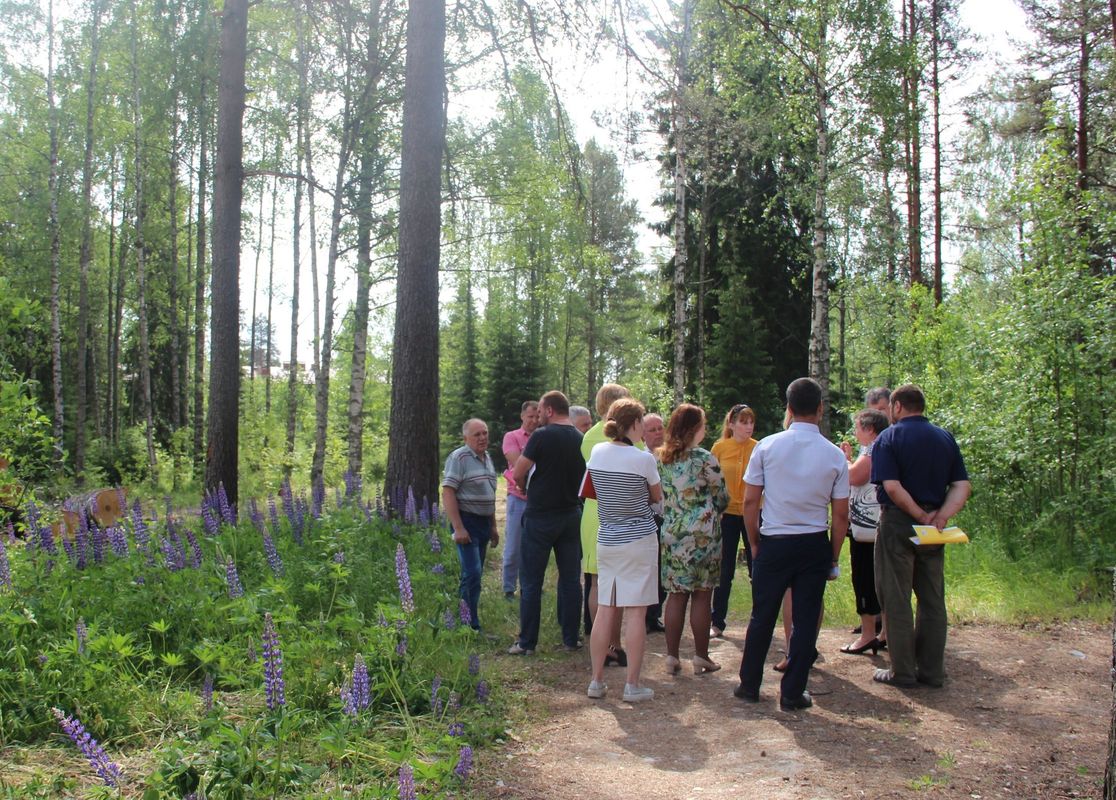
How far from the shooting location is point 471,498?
6.83 metres

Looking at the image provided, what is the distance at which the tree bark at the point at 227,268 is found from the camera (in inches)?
410

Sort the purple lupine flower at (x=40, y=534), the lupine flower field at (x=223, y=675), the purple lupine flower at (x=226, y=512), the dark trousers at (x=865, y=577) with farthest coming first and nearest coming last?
the purple lupine flower at (x=226, y=512) < the dark trousers at (x=865, y=577) < the purple lupine flower at (x=40, y=534) < the lupine flower field at (x=223, y=675)

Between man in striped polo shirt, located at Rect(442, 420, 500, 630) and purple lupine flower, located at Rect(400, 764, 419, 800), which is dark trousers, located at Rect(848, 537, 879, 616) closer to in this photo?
man in striped polo shirt, located at Rect(442, 420, 500, 630)

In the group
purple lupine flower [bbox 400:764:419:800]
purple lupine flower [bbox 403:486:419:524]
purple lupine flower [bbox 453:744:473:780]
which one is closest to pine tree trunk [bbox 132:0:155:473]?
purple lupine flower [bbox 403:486:419:524]

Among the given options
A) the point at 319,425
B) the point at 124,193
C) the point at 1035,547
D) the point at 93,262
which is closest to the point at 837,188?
the point at 1035,547

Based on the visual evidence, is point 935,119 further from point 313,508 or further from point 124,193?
point 124,193

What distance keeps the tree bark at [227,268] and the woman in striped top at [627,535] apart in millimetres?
6165

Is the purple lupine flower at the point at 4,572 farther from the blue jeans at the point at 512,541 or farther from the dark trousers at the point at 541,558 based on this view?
the blue jeans at the point at 512,541

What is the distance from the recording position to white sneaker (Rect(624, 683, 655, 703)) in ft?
18.1

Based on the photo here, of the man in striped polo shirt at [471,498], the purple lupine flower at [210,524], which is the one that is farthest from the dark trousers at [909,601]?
the purple lupine flower at [210,524]

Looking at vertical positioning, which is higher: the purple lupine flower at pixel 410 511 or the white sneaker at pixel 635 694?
the purple lupine flower at pixel 410 511

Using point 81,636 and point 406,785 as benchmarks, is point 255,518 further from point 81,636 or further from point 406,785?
point 406,785

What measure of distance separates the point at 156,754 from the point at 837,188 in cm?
1663

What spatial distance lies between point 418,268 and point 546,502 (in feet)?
12.8
